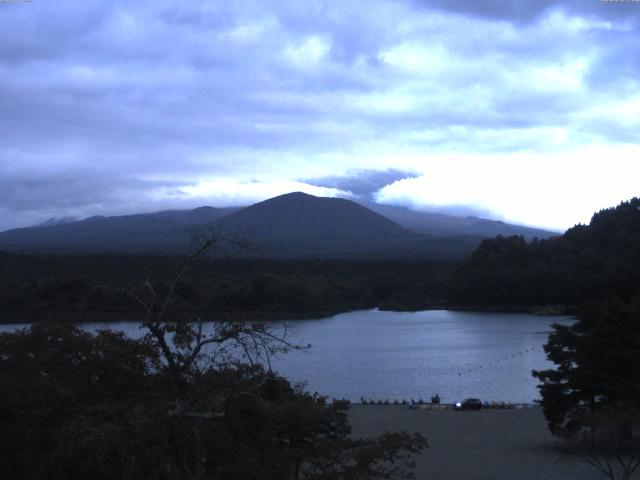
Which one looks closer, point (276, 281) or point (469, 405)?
point (469, 405)

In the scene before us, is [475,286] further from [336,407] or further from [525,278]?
[336,407]

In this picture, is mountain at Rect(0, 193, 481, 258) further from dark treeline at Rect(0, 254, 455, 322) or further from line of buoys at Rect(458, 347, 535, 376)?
line of buoys at Rect(458, 347, 535, 376)

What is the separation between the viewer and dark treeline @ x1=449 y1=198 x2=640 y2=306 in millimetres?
47562

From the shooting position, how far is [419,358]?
92.7 ft

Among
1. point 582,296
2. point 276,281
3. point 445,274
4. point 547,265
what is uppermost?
point 547,265

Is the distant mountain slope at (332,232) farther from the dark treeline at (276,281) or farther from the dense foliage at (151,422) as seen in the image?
the dense foliage at (151,422)

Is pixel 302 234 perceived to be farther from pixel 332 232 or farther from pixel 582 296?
pixel 582 296

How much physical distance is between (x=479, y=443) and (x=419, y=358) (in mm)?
14612

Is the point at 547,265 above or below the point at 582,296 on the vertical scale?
above

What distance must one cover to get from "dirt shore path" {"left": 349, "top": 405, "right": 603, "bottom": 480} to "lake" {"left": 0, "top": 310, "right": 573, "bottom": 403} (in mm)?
2131

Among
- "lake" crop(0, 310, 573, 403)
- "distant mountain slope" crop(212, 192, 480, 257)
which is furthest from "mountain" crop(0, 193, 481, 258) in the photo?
"lake" crop(0, 310, 573, 403)

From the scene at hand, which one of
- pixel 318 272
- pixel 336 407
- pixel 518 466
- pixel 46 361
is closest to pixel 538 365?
pixel 518 466

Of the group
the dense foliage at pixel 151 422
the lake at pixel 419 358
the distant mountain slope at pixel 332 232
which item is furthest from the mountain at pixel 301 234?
the dense foliage at pixel 151 422

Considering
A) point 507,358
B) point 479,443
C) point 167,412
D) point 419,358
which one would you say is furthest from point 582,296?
point 167,412
